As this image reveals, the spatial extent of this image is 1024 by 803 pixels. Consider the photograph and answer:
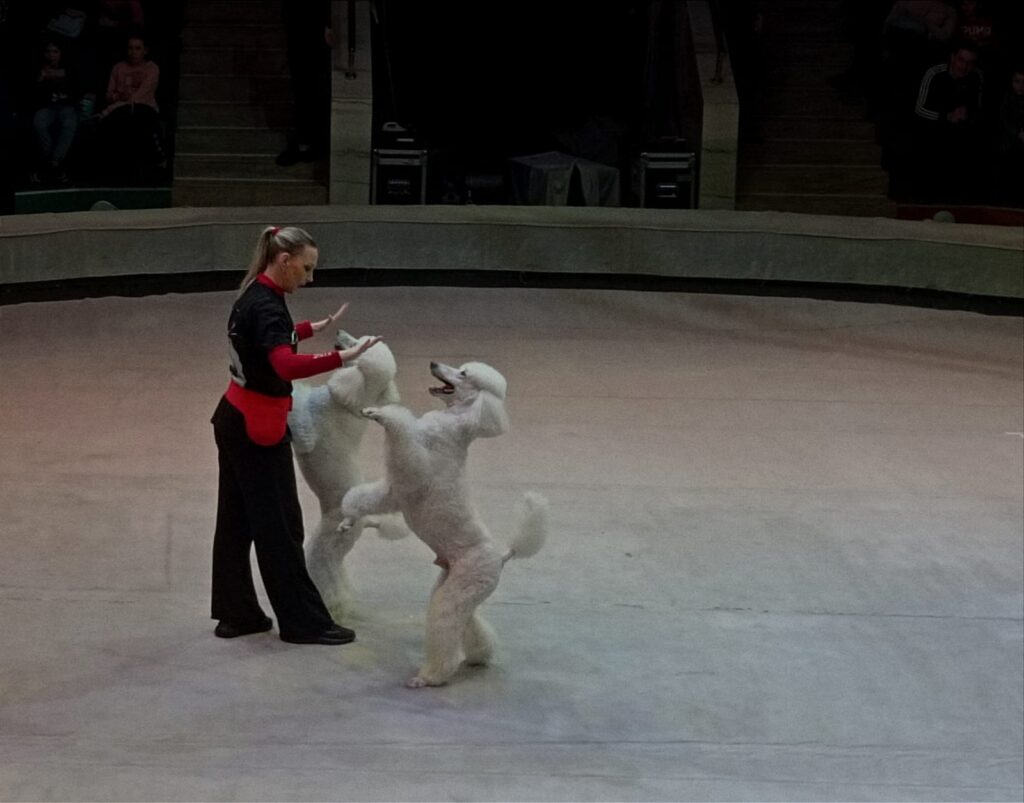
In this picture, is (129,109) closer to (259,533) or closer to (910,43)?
(910,43)

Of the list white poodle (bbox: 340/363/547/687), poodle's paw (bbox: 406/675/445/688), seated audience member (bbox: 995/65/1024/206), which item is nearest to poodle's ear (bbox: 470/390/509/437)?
white poodle (bbox: 340/363/547/687)

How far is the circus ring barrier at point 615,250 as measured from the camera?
1333 centimetres

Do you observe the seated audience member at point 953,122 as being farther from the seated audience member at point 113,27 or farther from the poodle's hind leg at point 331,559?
the poodle's hind leg at point 331,559

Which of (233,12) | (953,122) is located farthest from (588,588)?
(233,12)

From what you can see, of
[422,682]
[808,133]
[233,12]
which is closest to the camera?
[422,682]

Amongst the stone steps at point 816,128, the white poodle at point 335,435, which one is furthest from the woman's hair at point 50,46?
the white poodle at point 335,435

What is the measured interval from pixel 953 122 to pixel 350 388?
1111 centimetres

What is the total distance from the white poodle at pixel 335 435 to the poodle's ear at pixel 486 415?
0.39 m

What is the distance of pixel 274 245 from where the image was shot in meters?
6.19

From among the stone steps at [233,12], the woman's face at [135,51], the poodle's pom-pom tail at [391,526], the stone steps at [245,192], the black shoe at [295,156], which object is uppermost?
the stone steps at [233,12]

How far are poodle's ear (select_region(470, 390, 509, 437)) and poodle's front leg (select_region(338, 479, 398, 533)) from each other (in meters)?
0.40

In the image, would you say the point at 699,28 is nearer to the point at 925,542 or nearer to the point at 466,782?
the point at 925,542

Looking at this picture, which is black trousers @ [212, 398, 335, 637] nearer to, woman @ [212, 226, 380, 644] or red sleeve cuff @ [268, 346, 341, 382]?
woman @ [212, 226, 380, 644]

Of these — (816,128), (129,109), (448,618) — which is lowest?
(448,618)
